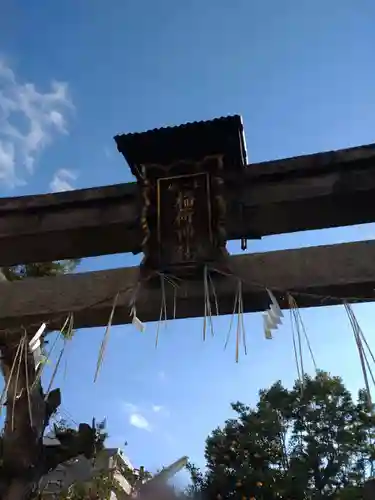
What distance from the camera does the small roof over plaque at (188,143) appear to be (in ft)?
13.0

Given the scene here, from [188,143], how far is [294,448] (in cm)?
1807

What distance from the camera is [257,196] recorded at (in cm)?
405

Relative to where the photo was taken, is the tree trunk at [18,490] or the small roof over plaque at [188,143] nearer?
the small roof over plaque at [188,143]

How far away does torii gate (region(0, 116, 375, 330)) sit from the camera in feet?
11.6

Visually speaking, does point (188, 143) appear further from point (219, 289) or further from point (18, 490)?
point (18, 490)

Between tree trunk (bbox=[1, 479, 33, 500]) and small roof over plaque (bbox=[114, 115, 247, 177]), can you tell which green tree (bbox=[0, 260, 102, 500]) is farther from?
small roof over plaque (bbox=[114, 115, 247, 177])

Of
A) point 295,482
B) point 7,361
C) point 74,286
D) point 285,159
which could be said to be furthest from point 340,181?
point 295,482

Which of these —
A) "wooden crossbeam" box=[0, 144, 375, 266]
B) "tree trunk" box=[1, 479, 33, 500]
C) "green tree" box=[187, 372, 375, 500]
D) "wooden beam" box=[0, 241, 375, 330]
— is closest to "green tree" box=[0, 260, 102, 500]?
"tree trunk" box=[1, 479, 33, 500]

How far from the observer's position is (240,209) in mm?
4023

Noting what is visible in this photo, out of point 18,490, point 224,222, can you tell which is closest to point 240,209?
point 224,222

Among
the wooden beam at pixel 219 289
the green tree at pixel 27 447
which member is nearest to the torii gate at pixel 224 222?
the wooden beam at pixel 219 289

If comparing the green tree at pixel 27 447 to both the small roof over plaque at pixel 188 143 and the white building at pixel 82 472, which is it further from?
the small roof over plaque at pixel 188 143

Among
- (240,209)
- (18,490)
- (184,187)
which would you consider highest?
(184,187)

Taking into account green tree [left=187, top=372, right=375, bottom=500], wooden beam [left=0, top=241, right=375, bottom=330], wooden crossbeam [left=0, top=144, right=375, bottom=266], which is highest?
green tree [left=187, top=372, right=375, bottom=500]
